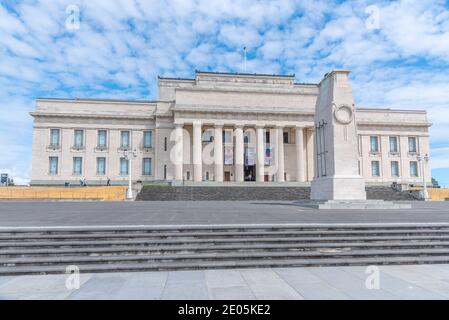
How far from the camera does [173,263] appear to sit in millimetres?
7160

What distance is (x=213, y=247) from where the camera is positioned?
7793 mm

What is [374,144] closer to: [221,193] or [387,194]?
[387,194]

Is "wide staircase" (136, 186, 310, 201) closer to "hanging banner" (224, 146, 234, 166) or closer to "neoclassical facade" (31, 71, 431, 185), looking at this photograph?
"neoclassical facade" (31, 71, 431, 185)

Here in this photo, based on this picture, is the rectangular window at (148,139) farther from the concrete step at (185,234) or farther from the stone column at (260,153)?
the concrete step at (185,234)

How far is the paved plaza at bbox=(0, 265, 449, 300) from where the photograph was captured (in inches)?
207

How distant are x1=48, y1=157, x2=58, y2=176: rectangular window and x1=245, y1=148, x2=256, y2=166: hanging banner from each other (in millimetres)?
31259

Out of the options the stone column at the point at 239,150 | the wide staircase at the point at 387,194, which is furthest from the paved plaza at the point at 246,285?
the stone column at the point at 239,150

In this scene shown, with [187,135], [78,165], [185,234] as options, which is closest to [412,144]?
[187,135]

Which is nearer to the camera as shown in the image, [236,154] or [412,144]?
[236,154]

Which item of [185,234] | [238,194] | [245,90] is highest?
[245,90]

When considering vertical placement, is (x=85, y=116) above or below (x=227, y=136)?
above

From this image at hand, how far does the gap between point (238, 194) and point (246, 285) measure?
104ft
